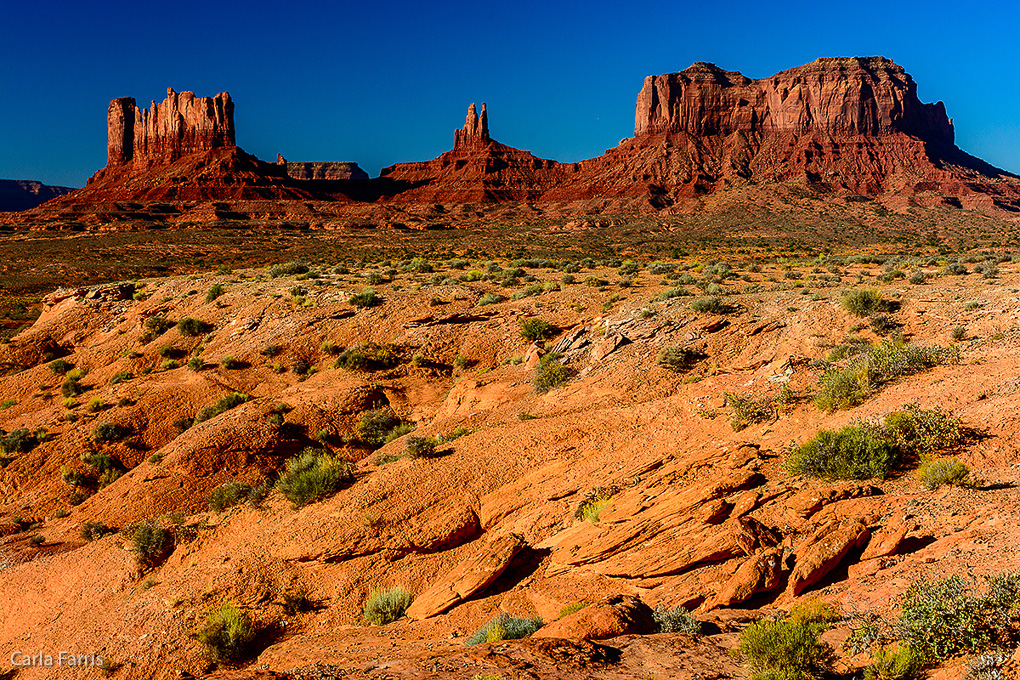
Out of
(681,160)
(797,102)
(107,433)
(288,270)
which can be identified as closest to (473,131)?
(681,160)

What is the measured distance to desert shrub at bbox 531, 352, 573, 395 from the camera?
1399 centimetres

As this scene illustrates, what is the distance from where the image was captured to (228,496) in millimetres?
11266

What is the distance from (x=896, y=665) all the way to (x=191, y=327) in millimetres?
21469

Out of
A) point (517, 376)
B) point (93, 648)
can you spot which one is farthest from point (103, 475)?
point (517, 376)

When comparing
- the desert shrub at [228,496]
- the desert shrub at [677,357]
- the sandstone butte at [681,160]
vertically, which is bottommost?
the desert shrub at [228,496]

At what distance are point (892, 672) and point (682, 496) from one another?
3136mm

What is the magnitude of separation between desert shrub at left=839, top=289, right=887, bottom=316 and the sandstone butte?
86469 mm

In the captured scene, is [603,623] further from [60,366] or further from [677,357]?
[60,366]

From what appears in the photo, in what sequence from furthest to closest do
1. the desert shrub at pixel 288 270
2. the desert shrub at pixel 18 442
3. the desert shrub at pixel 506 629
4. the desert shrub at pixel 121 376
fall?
the desert shrub at pixel 288 270
the desert shrub at pixel 121 376
the desert shrub at pixel 18 442
the desert shrub at pixel 506 629

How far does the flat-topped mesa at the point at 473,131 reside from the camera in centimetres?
14050

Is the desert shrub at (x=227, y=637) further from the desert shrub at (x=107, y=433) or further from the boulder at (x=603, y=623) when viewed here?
the desert shrub at (x=107, y=433)

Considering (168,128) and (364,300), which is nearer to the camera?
(364,300)

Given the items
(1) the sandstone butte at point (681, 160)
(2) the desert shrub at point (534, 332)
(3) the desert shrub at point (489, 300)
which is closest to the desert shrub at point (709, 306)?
(2) the desert shrub at point (534, 332)

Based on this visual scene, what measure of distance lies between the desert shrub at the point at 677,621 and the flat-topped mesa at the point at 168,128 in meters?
138
